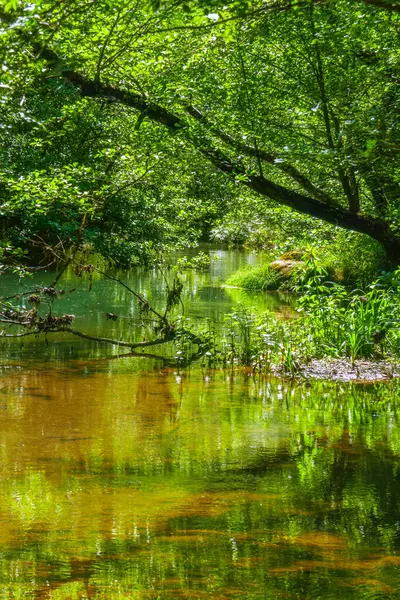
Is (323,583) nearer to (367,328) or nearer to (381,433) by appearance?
(381,433)

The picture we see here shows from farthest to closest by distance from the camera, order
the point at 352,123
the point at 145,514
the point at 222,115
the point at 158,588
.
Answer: the point at 222,115 → the point at 352,123 → the point at 145,514 → the point at 158,588

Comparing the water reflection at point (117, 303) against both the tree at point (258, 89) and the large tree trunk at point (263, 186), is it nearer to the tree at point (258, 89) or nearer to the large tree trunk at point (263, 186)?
the large tree trunk at point (263, 186)

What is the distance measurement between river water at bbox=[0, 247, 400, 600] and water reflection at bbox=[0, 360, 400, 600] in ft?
0.04

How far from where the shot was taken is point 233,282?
23812 mm

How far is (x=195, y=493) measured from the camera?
17.4 feet

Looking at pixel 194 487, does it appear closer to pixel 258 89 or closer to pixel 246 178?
pixel 246 178

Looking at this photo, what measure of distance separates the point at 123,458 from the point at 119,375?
3501 millimetres

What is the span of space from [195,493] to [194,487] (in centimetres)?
12

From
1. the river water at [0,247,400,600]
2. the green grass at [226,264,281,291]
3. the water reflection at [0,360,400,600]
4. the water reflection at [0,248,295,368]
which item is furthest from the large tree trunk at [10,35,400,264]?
the green grass at [226,264,281,291]

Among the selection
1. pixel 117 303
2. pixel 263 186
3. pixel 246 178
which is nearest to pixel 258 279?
pixel 117 303

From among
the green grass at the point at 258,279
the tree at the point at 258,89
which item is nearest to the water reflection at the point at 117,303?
the green grass at the point at 258,279

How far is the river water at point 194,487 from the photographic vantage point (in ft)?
13.1

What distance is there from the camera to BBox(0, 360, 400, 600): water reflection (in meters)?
3.99

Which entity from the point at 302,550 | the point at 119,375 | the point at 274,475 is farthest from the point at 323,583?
the point at 119,375
